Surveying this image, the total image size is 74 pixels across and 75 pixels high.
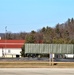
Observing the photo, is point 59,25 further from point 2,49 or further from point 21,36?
point 2,49

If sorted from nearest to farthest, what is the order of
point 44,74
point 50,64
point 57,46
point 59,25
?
point 44,74 → point 50,64 → point 57,46 → point 59,25

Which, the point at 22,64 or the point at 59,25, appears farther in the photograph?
the point at 59,25

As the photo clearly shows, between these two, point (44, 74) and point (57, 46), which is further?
point (57, 46)

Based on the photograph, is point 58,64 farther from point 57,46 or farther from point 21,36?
point 21,36

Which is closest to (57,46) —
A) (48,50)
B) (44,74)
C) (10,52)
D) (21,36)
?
(48,50)

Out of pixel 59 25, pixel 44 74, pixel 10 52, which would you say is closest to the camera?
pixel 44 74

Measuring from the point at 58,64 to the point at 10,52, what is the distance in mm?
74243

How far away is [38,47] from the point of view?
53.5m

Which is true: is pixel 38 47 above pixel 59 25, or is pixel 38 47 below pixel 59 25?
below

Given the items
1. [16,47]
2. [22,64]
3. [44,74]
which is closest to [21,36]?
[16,47]

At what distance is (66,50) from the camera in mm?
53406

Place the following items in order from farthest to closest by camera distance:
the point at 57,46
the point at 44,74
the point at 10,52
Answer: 1. the point at 10,52
2. the point at 57,46
3. the point at 44,74

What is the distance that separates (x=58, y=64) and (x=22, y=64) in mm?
4504

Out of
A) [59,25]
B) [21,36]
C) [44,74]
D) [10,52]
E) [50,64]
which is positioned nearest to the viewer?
[44,74]
